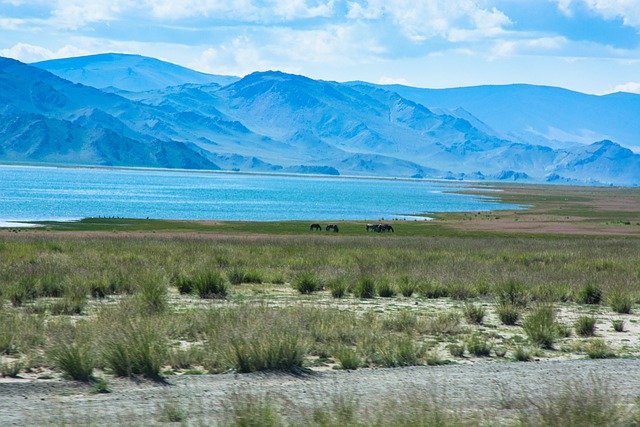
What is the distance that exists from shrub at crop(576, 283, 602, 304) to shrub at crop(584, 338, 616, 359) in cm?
681

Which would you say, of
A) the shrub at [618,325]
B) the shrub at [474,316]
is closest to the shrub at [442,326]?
the shrub at [474,316]

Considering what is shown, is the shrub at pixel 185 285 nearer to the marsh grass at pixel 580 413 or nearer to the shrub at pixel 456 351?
the shrub at pixel 456 351

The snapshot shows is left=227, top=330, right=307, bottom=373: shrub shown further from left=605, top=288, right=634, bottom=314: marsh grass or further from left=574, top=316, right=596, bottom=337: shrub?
left=605, top=288, right=634, bottom=314: marsh grass

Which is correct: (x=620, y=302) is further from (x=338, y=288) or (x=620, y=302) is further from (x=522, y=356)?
(x=522, y=356)

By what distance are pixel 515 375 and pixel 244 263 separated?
16984 mm

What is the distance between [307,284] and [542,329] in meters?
8.18

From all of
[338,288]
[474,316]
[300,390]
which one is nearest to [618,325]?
[474,316]

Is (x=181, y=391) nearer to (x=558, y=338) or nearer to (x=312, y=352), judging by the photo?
(x=312, y=352)

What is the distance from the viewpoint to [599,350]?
43.1 ft

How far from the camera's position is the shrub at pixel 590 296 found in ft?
66.7

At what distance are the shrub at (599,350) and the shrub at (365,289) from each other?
294 inches

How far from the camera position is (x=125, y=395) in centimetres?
984

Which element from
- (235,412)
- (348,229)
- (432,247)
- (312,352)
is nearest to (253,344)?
(312,352)

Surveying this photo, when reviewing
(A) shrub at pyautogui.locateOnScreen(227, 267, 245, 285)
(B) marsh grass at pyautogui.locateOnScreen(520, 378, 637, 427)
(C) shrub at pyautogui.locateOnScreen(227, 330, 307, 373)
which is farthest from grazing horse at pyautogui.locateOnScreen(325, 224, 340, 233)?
(B) marsh grass at pyautogui.locateOnScreen(520, 378, 637, 427)
